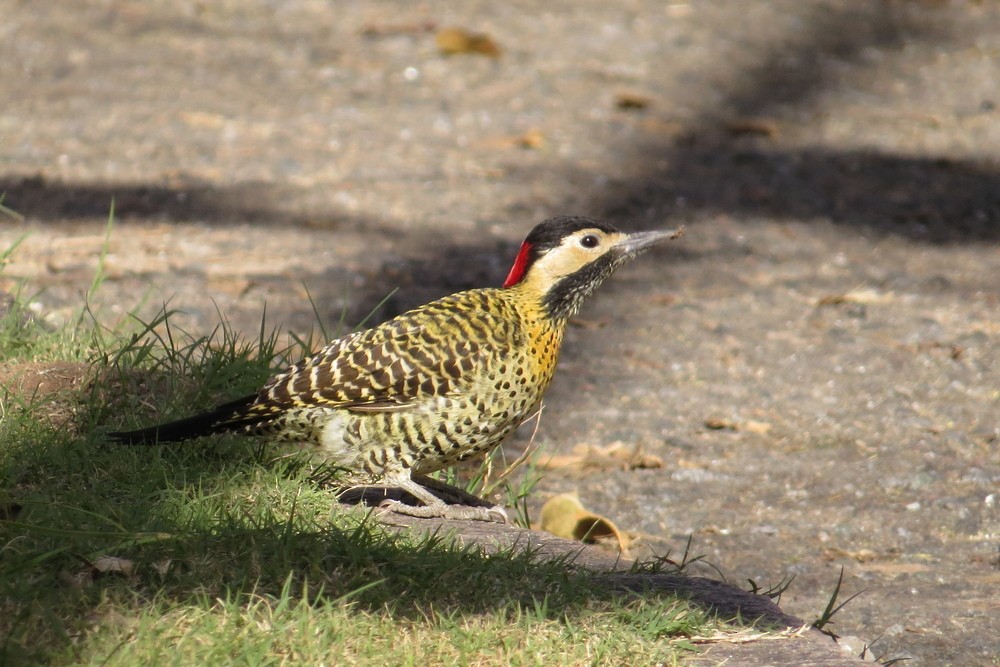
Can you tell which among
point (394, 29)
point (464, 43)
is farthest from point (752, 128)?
point (394, 29)

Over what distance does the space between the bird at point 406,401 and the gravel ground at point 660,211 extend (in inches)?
35.4

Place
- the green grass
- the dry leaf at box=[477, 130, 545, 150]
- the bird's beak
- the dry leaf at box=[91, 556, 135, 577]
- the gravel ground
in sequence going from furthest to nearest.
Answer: the dry leaf at box=[477, 130, 545, 150], the gravel ground, the bird's beak, the dry leaf at box=[91, 556, 135, 577], the green grass

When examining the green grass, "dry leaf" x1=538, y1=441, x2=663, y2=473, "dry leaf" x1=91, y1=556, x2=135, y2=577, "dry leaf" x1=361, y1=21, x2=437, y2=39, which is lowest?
"dry leaf" x1=538, y1=441, x2=663, y2=473

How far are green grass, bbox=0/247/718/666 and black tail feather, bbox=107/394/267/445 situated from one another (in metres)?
0.06

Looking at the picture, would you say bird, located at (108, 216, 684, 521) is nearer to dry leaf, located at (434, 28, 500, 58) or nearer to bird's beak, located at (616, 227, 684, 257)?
bird's beak, located at (616, 227, 684, 257)

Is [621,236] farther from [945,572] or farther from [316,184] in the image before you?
[316,184]

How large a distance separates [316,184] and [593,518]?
428 centimetres

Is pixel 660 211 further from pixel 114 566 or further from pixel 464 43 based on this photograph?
pixel 114 566

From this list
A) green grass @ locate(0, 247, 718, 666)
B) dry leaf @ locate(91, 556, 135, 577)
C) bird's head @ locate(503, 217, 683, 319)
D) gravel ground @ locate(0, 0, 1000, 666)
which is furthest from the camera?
gravel ground @ locate(0, 0, 1000, 666)

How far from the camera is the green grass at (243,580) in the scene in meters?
3.40

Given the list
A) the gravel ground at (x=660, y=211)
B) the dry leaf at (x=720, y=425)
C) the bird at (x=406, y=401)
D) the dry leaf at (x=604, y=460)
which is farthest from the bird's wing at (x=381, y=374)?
the dry leaf at (x=720, y=425)

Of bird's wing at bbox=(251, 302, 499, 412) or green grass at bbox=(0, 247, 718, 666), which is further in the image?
bird's wing at bbox=(251, 302, 499, 412)

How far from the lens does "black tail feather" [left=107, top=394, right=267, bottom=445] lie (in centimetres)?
436

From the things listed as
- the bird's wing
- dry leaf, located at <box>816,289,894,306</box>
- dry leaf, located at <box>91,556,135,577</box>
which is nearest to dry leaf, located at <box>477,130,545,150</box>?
dry leaf, located at <box>816,289,894,306</box>
